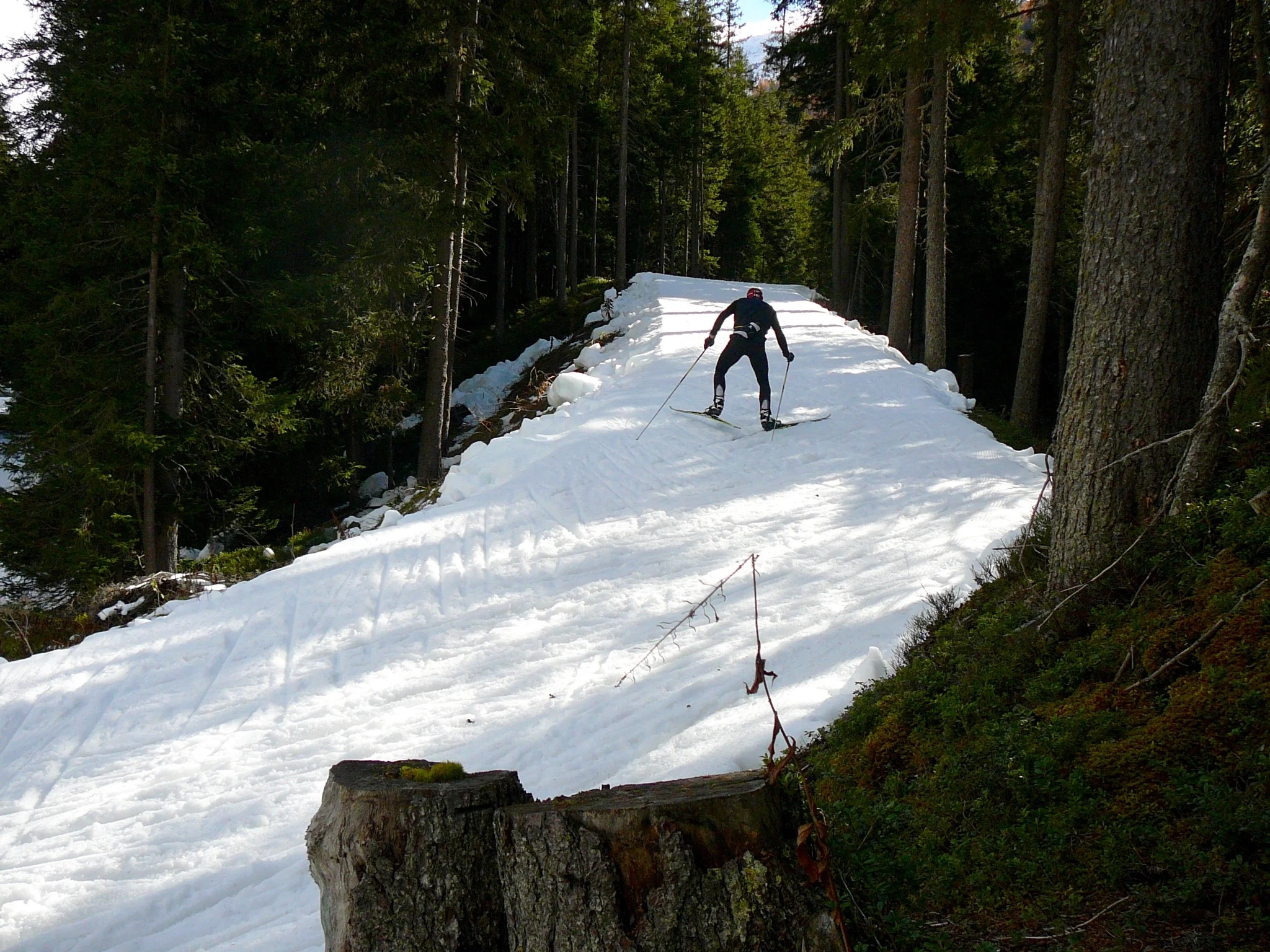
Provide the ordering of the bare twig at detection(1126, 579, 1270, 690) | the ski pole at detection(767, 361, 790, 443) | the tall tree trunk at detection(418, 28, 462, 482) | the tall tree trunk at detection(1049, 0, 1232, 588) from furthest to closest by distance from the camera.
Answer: the tall tree trunk at detection(418, 28, 462, 482) → the ski pole at detection(767, 361, 790, 443) → the tall tree trunk at detection(1049, 0, 1232, 588) → the bare twig at detection(1126, 579, 1270, 690)

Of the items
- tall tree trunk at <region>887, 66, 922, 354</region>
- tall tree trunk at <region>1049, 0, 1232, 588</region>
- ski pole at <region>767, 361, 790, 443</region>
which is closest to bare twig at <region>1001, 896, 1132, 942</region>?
tall tree trunk at <region>1049, 0, 1232, 588</region>

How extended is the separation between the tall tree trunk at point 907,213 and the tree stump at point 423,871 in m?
18.0

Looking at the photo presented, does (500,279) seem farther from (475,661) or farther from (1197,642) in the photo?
(1197,642)

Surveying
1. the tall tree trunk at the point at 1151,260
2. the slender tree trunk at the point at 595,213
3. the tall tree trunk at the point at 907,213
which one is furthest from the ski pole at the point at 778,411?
the slender tree trunk at the point at 595,213

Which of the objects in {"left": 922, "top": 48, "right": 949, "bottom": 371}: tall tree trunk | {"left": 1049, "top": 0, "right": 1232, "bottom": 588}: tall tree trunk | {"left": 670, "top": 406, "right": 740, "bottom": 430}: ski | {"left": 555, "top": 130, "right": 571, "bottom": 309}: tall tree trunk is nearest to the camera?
{"left": 1049, "top": 0, "right": 1232, "bottom": 588}: tall tree trunk

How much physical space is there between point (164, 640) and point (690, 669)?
4.59 m

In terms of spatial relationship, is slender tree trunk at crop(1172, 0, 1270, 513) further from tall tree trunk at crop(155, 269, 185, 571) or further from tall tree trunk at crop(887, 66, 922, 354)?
tall tree trunk at crop(887, 66, 922, 354)

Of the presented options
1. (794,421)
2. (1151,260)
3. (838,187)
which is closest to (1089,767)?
(1151,260)

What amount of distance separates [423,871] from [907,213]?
19179 mm

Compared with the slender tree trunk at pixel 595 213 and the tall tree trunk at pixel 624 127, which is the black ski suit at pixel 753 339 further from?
the slender tree trunk at pixel 595 213

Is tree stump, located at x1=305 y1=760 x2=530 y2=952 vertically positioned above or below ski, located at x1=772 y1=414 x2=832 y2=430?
above

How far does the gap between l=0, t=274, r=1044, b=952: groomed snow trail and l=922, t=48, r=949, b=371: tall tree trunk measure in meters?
6.83

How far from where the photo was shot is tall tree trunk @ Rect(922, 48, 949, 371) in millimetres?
17703

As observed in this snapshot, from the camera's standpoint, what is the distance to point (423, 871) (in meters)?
2.58
